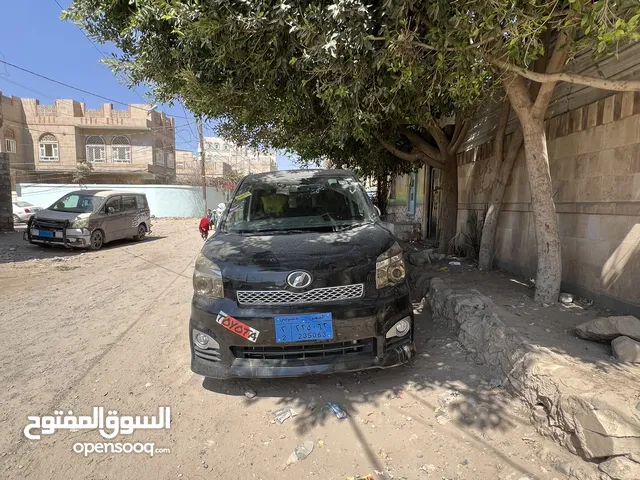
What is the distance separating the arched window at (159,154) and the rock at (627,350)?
35.4 meters

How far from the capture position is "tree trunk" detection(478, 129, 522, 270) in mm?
5829

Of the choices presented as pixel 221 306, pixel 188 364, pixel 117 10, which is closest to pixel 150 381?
pixel 188 364

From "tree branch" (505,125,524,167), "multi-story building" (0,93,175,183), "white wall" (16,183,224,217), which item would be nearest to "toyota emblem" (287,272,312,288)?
"tree branch" (505,125,524,167)

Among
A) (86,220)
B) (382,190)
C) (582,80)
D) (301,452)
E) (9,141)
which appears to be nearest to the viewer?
(301,452)

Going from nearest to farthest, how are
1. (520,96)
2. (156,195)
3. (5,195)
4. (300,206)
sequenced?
(300,206) < (520,96) < (5,195) < (156,195)

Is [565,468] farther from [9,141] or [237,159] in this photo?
[237,159]

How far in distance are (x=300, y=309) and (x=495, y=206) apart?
470 centimetres

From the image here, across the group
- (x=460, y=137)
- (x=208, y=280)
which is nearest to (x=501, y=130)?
(x=460, y=137)

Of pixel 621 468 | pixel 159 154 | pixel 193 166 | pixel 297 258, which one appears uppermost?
pixel 159 154

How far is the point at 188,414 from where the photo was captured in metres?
2.77

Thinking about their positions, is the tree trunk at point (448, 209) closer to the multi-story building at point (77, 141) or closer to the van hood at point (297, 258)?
the van hood at point (297, 258)

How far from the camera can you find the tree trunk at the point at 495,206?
5.83 meters

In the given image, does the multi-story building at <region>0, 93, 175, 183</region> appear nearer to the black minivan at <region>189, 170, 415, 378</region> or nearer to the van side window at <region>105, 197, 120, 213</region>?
the van side window at <region>105, 197, 120, 213</region>

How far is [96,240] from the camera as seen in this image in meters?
10.9
